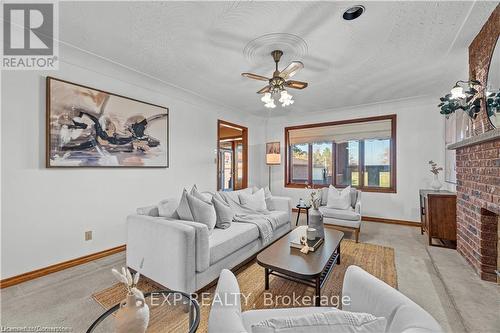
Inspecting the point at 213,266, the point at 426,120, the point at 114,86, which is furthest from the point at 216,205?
the point at 426,120

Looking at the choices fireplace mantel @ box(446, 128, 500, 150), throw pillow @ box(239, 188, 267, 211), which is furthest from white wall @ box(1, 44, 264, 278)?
fireplace mantel @ box(446, 128, 500, 150)

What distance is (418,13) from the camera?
79.9 inches

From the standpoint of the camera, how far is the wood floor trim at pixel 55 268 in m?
2.24

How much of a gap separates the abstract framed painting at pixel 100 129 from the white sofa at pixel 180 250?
3.88 feet

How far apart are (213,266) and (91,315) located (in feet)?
3.27

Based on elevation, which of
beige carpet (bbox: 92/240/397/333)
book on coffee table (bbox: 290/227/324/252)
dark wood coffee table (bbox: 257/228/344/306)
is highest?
book on coffee table (bbox: 290/227/324/252)

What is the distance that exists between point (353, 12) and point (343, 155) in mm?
3712

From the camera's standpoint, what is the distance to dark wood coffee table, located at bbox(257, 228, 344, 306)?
5.86ft

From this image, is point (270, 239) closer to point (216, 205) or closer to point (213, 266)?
point (216, 205)

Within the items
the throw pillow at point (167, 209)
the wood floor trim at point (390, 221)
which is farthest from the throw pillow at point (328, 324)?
the wood floor trim at point (390, 221)

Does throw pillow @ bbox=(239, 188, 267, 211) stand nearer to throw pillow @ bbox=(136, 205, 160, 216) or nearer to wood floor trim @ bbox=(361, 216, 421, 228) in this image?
throw pillow @ bbox=(136, 205, 160, 216)

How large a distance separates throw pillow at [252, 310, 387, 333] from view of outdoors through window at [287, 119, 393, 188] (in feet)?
15.9

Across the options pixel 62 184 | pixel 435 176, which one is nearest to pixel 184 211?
pixel 62 184

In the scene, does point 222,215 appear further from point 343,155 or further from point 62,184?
point 343,155
